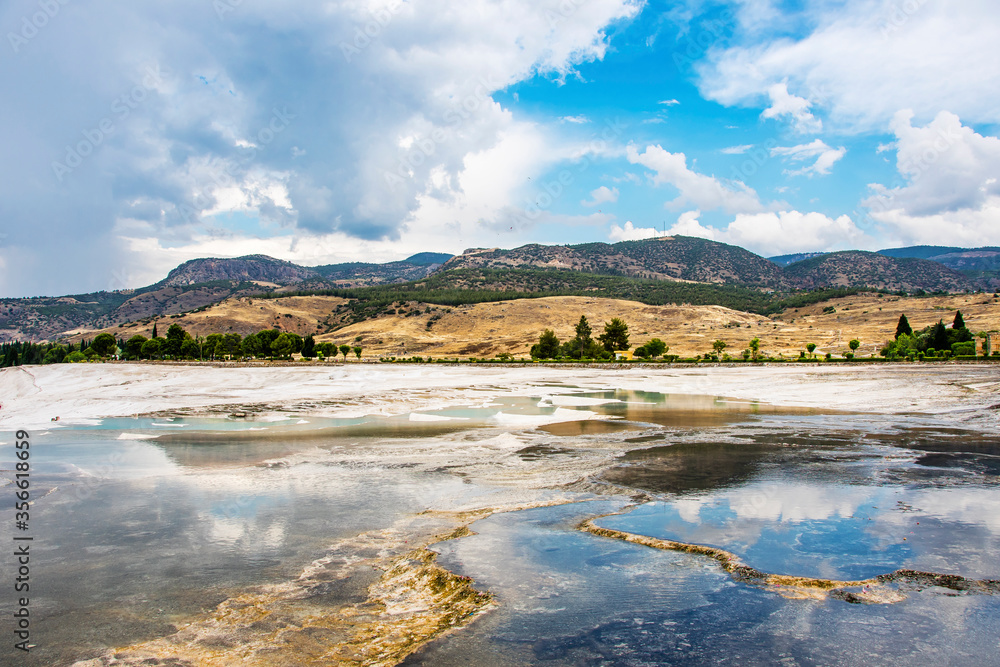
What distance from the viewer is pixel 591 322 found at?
137 meters

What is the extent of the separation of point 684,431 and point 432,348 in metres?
97.1

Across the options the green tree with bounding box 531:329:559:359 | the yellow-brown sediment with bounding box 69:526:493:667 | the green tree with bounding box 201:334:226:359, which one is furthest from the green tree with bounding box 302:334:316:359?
the yellow-brown sediment with bounding box 69:526:493:667

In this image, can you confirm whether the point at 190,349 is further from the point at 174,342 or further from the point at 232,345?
the point at 232,345

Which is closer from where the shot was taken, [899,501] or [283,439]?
[899,501]

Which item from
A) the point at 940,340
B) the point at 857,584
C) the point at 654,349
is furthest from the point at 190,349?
the point at 940,340

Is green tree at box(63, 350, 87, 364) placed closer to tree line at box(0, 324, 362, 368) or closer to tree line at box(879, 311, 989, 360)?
tree line at box(0, 324, 362, 368)

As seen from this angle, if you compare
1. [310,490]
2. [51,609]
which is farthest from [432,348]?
[51,609]

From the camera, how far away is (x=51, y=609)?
892cm

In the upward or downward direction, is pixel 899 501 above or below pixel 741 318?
below

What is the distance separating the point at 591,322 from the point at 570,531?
4976 inches

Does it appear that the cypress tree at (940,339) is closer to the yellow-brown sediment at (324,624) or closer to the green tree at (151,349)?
the yellow-brown sediment at (324,624)

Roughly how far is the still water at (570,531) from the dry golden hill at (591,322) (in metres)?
73.9

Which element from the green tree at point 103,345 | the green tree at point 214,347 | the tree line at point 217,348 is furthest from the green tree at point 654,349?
the green tree at point 103,345

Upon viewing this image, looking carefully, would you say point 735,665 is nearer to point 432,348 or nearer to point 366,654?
point 366,654
